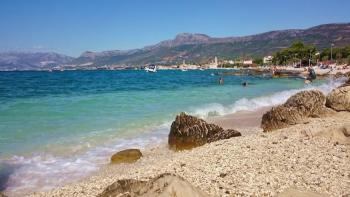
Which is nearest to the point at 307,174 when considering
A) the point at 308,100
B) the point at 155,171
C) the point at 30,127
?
the point at 155,171

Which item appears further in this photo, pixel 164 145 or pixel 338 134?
pixel 164 145

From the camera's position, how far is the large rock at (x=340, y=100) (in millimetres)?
14305

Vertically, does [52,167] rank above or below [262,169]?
below

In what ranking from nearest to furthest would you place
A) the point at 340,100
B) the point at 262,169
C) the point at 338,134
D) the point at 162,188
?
the point at 162,188 < the point at 262,169 < the point at 338,134 < the point at 340,100

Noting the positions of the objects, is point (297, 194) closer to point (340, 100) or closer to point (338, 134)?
point (338, 134)

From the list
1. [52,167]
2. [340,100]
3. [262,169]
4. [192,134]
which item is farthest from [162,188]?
[340,100]

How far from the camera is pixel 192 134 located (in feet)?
39.9

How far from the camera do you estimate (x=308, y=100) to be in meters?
14.1

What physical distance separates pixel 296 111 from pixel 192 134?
3.81 m

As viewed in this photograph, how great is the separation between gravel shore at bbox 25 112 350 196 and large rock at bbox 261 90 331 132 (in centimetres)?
282

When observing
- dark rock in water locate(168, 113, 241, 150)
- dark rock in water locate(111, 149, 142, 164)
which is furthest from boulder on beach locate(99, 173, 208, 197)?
dark rock in water locate(168, 113, 241, 150)

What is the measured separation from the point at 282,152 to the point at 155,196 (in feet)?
14.7

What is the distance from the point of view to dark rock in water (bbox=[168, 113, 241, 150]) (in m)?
12.1

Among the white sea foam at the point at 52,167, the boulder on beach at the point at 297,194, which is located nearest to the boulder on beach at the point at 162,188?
the boulder on beach at the point at 297,194
